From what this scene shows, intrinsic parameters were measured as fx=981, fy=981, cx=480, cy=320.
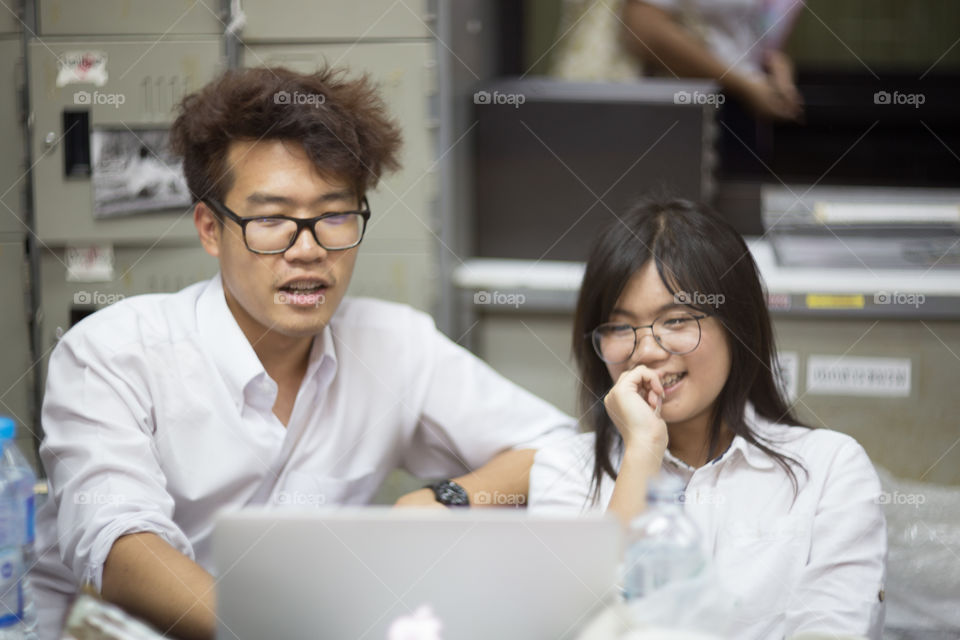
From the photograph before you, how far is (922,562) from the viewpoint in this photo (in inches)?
69.3

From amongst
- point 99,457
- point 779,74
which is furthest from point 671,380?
point 779,74

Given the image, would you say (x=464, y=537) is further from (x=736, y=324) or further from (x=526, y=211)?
(x=526, y=211)

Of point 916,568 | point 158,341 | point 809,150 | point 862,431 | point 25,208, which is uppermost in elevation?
point 809,150

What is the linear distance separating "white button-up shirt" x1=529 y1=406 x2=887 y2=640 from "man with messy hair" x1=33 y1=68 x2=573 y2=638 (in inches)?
11.4

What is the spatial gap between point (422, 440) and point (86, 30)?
1.15 meters

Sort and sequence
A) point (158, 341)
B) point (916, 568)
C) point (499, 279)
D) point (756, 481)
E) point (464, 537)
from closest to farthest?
point (464, 537) → point (756, 481) → point (158, 341) → point (916, 568) → point (499, 279)

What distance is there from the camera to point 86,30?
6.93 feet

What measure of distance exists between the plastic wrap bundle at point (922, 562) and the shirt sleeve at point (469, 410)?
0.61 meters

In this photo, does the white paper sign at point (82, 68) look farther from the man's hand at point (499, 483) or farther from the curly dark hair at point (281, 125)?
the man's hand at point (499, 483)

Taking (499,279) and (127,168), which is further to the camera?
(499,279)

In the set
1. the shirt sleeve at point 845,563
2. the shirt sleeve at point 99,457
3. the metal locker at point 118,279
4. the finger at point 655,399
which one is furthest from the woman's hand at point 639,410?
the metal locker at point 118,279

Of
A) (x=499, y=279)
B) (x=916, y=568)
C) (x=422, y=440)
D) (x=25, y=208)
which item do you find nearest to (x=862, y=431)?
(x=916, y=568)

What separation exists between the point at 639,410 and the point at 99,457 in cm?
80

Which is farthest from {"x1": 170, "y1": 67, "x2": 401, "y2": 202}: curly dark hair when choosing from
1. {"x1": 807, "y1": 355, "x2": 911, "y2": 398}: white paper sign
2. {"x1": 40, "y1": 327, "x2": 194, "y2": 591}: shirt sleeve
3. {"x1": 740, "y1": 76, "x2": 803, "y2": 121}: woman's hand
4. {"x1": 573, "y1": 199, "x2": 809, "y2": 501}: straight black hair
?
{"x1": 740, "y1": 76, "x2": 803, "y2": 121}: woman's hand
